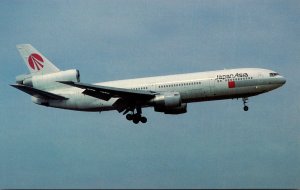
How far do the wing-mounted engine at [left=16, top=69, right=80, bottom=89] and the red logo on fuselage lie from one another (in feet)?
4.80

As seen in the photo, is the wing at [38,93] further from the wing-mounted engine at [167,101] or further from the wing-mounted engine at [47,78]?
the wing-mounted engine at [167,101]

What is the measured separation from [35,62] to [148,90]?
1381 cm

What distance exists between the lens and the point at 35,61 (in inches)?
2338

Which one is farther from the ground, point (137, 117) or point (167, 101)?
point (167, 101)

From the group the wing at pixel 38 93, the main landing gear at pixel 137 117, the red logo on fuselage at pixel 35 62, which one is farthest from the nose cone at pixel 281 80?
the red logo on fuselage at pixel 35 62

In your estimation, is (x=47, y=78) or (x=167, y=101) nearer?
(x=167, y=101)

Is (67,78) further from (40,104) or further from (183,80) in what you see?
(183,80)

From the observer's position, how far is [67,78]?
56031 mm

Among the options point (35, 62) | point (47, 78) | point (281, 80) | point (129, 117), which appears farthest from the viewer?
point (35, 62)

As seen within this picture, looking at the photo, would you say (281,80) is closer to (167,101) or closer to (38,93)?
(167,101)

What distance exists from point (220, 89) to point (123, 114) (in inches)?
439

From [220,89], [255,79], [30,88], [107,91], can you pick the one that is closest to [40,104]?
[30,88]

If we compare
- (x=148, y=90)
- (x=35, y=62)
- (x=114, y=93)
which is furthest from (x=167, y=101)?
(x=35, y=62)

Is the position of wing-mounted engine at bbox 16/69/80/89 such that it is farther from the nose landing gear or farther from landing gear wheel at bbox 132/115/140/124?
landing gear wheel at bbox 132/115/140/124
